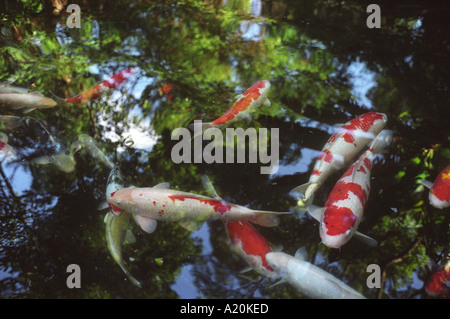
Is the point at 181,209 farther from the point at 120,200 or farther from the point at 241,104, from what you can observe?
the point at 241,104

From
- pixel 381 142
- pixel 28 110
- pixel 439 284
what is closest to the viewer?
pixel 439 284

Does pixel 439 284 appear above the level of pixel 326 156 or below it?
below

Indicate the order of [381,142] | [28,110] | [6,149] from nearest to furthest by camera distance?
[381,142] < [6,149] < [28,110]

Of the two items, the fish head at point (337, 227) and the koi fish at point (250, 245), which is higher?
the fish head at point (337, 227)

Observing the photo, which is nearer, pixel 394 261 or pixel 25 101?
pixel 394 261

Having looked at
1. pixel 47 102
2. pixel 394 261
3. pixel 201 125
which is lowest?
pixel 394 261

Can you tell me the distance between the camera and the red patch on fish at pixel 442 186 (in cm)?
198

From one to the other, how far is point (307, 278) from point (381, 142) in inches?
46.0

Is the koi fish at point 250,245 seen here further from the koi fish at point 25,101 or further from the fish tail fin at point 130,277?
the koi fish at point 25,101

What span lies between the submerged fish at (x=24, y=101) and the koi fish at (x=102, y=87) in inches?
5.8

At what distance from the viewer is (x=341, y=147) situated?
224 cm

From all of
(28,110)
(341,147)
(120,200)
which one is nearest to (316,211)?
(341,147)

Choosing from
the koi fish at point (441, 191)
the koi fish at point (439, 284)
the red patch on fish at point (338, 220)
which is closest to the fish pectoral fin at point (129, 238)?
the red patch on fish at point (338, 220)

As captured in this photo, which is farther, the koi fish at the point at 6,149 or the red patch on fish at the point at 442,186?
the koi fish at the point at 6,149
